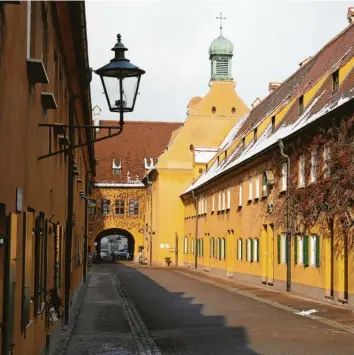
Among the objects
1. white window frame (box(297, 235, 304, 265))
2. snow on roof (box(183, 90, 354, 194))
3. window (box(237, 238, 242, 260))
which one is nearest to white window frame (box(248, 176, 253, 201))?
snow on roof (box(183, 90, 354, 194))

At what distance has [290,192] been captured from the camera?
26219mm

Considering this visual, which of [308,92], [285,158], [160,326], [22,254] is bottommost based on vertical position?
[160,326]

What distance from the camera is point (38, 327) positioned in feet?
32.6

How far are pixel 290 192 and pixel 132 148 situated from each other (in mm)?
50260

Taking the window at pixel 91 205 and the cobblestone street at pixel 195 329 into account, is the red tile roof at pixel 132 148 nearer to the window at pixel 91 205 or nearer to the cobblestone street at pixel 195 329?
the window at pixel 91 205

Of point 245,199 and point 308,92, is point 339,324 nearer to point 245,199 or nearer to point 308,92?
point 308,92

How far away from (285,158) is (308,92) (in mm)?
3158

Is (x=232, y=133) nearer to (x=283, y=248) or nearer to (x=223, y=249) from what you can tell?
(x=223, y=249)

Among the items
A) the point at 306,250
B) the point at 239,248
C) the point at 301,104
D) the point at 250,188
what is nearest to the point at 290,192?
the point at 306,250

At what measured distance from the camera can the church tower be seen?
64.1 meters

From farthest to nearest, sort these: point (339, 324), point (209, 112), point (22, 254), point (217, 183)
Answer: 1. point (209, 112)
2. point (217, 183)
3. point (339, 324)
4. point (22, 254)

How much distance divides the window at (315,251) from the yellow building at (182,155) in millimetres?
34457

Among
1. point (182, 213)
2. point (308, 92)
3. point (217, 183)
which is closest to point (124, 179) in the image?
point (182, 213)

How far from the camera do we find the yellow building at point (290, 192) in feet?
74.5
